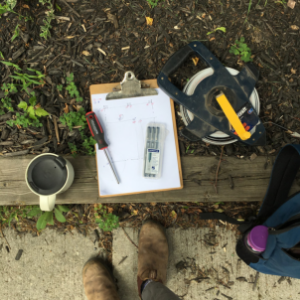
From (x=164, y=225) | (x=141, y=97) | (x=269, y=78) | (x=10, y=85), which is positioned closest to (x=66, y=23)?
(x=10, y=85)

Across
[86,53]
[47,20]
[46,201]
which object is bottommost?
[46,201]

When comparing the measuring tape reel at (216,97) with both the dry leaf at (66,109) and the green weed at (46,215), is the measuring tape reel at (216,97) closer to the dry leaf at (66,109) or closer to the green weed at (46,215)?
the dry leaf at (66,109)

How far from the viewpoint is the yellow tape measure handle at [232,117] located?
1.14 meters

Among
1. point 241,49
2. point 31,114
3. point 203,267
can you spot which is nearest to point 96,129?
point 31,114

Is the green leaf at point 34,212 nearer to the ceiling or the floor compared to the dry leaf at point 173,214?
nearer to the ceiling

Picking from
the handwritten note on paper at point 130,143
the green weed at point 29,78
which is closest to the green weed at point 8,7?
the green weed at point 29,78

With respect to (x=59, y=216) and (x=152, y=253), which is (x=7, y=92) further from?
(x=152, y=253)

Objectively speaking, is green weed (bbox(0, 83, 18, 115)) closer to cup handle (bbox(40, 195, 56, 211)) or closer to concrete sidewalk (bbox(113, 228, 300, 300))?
cup handle (bbox(40, 195, 56, 211))

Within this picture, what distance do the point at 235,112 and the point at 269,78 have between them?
1.23ft

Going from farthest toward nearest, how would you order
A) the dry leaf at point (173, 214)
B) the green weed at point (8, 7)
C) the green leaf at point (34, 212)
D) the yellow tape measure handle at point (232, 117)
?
the dry leaf at point (173, 214)
the green leaf at point (34, 212)
the green weed at point (8, 7)
the yellow tape measure handle at point (232, 117)

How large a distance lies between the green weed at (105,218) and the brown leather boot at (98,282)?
242 millimetres

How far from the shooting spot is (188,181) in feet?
4.29

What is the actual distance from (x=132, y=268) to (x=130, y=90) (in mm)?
1161

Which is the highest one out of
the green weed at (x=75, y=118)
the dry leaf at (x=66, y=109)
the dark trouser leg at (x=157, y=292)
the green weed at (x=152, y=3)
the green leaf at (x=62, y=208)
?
the green weed at (x=152, y=3)
